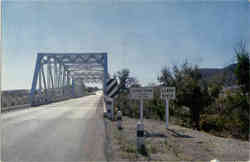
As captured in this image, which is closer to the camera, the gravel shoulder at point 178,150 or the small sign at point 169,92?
the gravel shoulder at point 178,150

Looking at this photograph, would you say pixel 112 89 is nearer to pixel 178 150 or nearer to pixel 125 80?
pixel 178 150

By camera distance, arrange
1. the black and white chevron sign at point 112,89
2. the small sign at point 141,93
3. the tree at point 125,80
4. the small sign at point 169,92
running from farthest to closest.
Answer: the tree at point 125,80 → the black and white chevron sign at point 112,89 → the small sign at point 169,92 → the small sign at point 141,93

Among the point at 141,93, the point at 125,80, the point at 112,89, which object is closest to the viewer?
the point at 141,93

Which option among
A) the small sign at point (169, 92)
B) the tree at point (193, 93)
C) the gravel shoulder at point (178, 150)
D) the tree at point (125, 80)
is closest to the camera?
the gravel shoulder at point (178, 150)

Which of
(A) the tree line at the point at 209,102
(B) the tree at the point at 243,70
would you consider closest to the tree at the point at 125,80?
(A) the tree line at the point at 209,102

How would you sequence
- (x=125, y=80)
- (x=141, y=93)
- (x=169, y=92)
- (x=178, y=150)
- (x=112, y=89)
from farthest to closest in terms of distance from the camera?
(x=125, y=80), (x=112, y=89), (x=169, y=92), (x=141, y=93), (x=178, y=150)

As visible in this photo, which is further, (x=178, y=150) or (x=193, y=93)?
(x=193, y=93)

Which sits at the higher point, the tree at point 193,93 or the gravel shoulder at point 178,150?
the tree at point 193,93

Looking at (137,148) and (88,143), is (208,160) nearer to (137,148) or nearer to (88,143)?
(137,148)

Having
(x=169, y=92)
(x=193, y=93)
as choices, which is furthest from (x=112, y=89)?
(x=193, y=93)

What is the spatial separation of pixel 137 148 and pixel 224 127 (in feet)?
19.7

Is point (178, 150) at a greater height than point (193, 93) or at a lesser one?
lesser

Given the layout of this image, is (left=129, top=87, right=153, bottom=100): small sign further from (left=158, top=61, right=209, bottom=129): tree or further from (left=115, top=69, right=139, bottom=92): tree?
(left=115, top=69, right=139, bottom=92): tree

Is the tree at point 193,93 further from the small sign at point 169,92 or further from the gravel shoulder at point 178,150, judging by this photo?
the gravel shoulder at point 178,150
